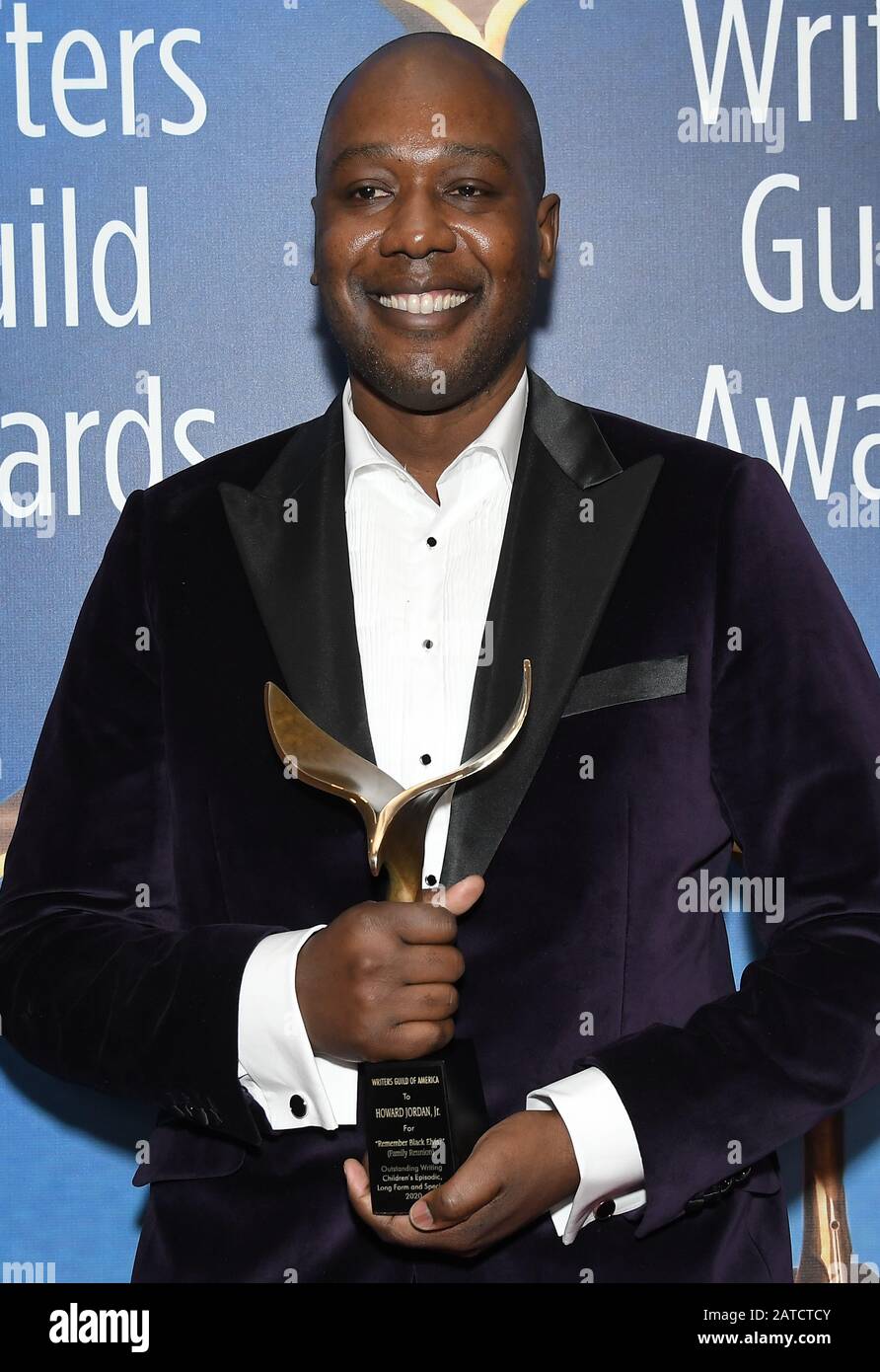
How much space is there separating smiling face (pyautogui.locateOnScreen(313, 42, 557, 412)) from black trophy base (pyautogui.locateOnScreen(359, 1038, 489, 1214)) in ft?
2.10

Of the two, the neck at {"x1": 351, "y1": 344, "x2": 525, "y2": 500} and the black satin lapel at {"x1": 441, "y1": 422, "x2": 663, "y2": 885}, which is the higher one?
the neck at {"x1": 351, "y1": 344, "x2": 525, "y2": 500}

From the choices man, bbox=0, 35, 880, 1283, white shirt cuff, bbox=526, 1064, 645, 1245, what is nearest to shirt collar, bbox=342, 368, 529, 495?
man, bbox=0, 35, 880, 1283

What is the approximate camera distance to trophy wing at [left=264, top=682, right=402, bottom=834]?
1.33 m

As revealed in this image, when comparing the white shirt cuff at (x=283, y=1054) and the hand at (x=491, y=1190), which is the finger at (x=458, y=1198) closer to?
the hand at (x=491, y=1190)

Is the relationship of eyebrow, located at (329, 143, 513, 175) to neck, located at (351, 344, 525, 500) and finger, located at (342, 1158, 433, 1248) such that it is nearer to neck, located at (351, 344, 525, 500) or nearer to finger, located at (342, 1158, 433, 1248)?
neck, located at (351, 344, 525, 500)

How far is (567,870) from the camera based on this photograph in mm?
1452

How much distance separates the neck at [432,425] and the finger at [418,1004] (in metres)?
0.53

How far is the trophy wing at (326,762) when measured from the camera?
1330 millimetres

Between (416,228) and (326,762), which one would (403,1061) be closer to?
(326,762)

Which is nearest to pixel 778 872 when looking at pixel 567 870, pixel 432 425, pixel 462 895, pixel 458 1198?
pixel 567 870

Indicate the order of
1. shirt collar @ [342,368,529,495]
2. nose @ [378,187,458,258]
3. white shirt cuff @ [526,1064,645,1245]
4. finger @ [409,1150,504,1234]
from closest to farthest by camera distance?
finger @ [409,1150,504,1234]
white shirt cuff @ [526,1064,645,1245]
nose @ [378,187,458,258]
shirt collar @ [342,368,529,495]

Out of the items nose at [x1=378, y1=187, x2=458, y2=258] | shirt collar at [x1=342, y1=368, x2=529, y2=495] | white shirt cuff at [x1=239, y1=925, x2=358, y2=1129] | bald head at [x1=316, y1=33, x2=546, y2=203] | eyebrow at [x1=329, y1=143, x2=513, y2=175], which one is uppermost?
bald head at [x1=316, y1=33, x2=546, y2=203]

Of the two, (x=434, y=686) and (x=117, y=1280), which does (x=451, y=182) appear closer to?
(x=434, y=686)

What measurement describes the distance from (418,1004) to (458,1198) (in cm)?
15
